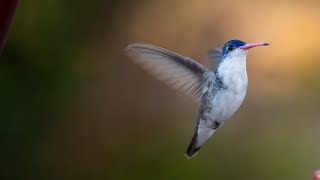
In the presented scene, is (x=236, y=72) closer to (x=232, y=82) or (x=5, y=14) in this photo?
(x=232, y=82)

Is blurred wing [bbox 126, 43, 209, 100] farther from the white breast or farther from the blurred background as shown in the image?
the blurred background

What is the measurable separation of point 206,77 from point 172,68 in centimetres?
5

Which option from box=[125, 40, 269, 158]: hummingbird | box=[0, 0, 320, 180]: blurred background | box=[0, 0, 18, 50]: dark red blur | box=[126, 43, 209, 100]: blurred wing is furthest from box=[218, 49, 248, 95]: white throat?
box=[0, 0, 320, 180]: blurred background

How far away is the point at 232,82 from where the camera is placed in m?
0.80

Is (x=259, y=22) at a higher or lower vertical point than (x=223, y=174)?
higher

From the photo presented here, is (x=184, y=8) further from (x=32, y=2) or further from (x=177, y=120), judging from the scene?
(x=32, y=2)

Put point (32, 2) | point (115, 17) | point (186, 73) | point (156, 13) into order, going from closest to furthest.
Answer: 1. point (186, 73)
2. point (32, 2)
3. point (115, 17)
4. point (156, 13)

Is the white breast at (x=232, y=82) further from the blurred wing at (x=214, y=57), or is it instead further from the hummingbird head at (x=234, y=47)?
the blurred wing at (x=214, y=57)

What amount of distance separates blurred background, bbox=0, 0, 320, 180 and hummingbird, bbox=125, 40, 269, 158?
1381 mm

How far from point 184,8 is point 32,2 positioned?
74 cm

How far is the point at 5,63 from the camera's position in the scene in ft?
7.64

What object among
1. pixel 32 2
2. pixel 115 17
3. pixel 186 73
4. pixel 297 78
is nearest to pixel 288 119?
pixel 297 78

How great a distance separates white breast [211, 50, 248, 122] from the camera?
79cm

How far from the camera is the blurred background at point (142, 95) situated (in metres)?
2.36
